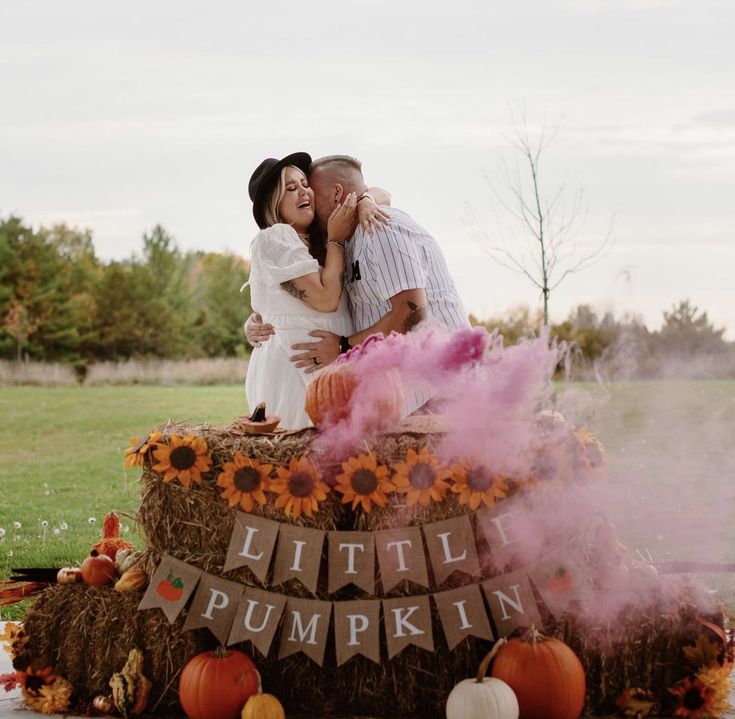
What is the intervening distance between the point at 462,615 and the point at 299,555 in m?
0.58

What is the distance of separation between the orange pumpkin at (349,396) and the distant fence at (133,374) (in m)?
17.9

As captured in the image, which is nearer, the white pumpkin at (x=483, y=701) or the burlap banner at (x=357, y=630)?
the white pumpkin at (x=483, y=701)

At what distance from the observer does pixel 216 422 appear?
12.6 metres

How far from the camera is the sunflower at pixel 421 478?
3320mm

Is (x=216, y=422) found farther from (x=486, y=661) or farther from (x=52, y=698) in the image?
(x=486, y=661)

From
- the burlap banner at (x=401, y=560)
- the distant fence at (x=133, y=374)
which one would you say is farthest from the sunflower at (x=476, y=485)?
the distant fence at (x=133, y=374)

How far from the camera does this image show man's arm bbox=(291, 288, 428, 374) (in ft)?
12.8

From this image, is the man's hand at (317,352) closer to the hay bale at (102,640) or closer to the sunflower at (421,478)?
the sunflower at (421,478)

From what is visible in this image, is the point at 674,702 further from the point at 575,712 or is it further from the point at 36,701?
the point at 36,701

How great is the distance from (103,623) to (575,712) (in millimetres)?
1634

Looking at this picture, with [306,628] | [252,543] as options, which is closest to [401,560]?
[306,628]

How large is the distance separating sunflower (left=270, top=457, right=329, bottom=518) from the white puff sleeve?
0.91 m

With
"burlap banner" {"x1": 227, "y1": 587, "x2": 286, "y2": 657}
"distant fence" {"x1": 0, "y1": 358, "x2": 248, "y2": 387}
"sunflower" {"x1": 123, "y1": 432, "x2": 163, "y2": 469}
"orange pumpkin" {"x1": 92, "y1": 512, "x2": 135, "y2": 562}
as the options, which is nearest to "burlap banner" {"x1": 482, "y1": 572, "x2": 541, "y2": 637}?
"burlap banner" {"x1": 227, "y1": 587, "x2": 286, "y2": 657}

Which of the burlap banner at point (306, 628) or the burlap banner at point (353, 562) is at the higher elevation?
the burlap banner at point (353, 562)
